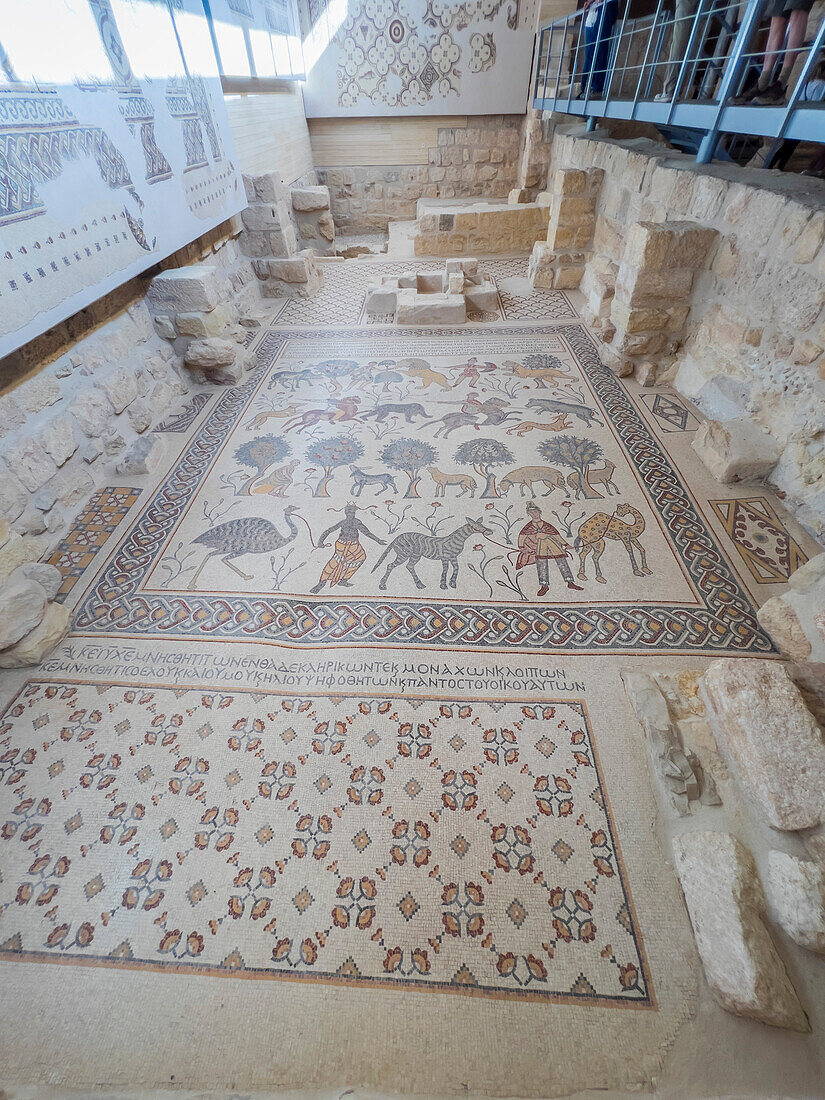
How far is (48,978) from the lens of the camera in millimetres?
1259

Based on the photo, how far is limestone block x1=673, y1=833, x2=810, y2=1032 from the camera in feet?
3.72

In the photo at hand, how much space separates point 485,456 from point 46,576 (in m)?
2.26

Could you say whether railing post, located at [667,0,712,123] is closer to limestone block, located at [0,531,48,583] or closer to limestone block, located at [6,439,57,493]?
limestone block, located at [6,439,57,493]

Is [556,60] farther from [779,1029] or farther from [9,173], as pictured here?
[779,1029]

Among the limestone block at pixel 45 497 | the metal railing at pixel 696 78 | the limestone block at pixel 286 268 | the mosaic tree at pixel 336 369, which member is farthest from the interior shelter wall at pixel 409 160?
the limestone block at pixel 45 497

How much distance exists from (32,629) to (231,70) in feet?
17.9

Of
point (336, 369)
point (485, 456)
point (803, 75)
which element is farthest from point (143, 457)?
point (803, 75)

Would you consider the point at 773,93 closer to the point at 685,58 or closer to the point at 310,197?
the point at 685,58

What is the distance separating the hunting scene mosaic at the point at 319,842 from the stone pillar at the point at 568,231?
15.5 ft

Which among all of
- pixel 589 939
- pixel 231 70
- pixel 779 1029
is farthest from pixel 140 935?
pixel 231 70

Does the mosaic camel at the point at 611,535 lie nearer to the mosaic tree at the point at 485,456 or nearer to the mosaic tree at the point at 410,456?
the mosaic tree at the point at 485,456

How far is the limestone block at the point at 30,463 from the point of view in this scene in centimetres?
226

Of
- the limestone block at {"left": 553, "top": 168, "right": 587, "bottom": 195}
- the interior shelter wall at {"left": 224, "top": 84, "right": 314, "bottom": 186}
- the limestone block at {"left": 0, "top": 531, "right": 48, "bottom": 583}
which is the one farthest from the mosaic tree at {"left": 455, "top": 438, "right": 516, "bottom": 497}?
the interior shelter wall at {"left": 224, "top": 84, "right": 314, "bottom": 186}

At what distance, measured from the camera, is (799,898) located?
1.21 m
